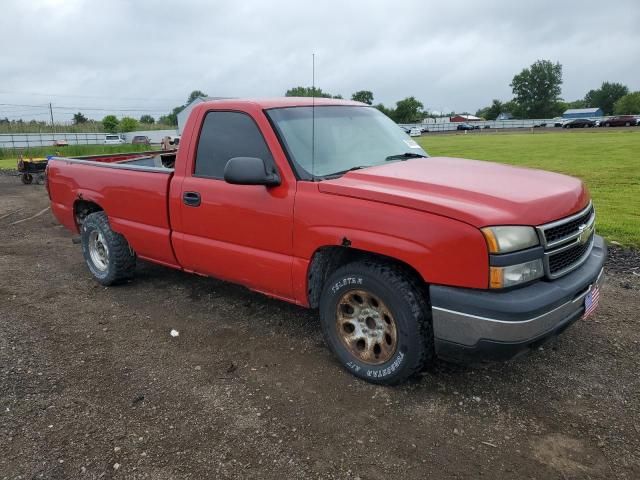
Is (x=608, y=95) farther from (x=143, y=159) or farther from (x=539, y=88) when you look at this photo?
(x=143, y=159)

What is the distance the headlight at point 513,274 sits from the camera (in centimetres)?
285

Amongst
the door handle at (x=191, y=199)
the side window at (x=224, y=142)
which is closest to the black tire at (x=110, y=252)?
the door handle at (x=191, y=199)

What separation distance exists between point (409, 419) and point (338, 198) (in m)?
1.43

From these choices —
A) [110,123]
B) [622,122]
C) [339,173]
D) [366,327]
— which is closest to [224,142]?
[339,173]

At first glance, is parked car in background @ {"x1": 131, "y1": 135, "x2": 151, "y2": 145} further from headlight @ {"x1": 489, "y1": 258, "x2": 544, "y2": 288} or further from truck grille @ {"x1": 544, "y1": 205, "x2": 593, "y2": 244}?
headlight @ {"x1": 489, "y1": 258, "x2": 544, "y2": 288}

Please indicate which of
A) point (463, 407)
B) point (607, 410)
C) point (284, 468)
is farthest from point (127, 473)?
Answer: point (607, 410)

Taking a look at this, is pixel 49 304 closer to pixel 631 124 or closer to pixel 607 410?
pixel 607 410

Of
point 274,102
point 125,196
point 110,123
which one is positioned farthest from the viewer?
point 110,123

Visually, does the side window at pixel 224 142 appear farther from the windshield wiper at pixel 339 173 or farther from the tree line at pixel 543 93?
the tree line at pixel 543 93

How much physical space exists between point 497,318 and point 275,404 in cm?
146

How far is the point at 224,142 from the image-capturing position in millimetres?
4250

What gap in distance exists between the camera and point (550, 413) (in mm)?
3170

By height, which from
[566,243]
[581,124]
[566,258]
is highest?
[581,124]

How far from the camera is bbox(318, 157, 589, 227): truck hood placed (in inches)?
117
